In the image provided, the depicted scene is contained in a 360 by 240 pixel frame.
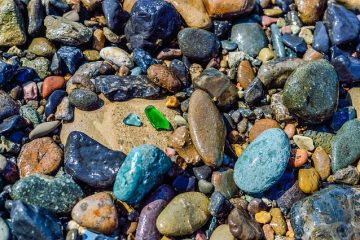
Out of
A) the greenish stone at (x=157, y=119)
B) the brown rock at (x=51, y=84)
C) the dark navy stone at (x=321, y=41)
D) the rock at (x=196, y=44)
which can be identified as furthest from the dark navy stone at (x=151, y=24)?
the dark navy stone at (x=321, y=41)

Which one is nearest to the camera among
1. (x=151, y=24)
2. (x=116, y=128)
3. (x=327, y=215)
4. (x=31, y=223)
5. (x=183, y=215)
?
(x=31, y=223)

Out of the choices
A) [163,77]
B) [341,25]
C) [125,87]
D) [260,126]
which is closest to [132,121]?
[125,87]

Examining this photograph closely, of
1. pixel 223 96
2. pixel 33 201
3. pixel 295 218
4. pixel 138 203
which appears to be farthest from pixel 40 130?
pixel 295 218

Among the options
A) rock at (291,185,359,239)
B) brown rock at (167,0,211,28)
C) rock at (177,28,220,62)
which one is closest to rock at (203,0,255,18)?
brown rock at (167,0,211,28)

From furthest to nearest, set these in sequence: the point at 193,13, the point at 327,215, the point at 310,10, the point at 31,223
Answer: the point at 310,10 < the point at 193,13 < the point at 327,215 < the point at 31,223

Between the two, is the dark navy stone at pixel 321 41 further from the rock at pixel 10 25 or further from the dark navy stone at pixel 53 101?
the rock at pixel 10 25

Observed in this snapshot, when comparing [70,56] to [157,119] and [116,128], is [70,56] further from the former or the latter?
[157,119]
